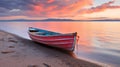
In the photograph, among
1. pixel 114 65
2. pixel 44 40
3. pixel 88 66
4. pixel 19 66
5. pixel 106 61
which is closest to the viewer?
pixel 19 66

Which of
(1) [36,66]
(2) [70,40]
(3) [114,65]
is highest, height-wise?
(2) [70,40]

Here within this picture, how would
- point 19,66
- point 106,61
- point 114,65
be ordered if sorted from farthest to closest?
point 106,61 → point 114,65 → point 19,66

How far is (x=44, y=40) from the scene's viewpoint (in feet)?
39.9

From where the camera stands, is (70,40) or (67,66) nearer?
(67,66)

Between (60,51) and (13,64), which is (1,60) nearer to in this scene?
(13,64)

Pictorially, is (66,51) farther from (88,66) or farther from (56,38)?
(88,66)

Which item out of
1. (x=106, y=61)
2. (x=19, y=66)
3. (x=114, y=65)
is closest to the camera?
(x=19, y=66)

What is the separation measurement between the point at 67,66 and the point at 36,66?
59.0 inches

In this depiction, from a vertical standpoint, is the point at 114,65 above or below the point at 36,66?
below

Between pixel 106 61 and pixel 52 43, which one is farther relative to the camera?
pixel 52 43

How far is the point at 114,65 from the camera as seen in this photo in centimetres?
905

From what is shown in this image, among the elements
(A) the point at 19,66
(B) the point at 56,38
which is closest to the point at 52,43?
(B) the point at 56,38

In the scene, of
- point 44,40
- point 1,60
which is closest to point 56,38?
point 44,40

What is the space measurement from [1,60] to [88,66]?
4.39m
